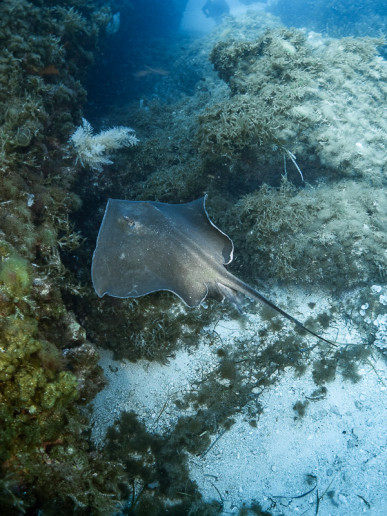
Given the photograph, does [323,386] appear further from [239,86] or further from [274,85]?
[239,86]

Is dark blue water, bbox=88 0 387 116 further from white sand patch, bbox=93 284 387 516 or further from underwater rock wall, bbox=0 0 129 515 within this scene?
white sand patch, bbox=93 284 387 516

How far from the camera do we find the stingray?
12.6 feet

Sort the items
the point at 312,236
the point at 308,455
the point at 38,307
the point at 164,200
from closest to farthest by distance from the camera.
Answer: the point at 38,307 → the point at 308,455 → the point at 312,236 → the point at 164,200

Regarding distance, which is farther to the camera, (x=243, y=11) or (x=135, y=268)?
(x=243, y=11)

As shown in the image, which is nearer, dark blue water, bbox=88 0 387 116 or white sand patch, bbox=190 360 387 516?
white sand patch, bbox=190 360 387 516

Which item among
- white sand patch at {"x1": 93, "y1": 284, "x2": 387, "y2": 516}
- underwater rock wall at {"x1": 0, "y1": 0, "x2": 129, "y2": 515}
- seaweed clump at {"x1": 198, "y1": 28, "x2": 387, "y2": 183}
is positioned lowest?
white sand patch at {"x1": 93, "y1": 284, "x2": 387, "y2": 516}

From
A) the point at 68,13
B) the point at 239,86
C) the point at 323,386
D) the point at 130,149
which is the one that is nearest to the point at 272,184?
the point at 239,86

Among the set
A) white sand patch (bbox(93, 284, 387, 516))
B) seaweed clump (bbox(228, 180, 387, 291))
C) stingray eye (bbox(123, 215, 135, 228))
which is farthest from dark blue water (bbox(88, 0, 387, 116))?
white sand patch (bbox(93, 284, 387, 516))

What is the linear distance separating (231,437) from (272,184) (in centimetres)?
430

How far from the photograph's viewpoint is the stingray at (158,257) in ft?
12.6

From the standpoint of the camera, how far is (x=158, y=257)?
404 centimetres

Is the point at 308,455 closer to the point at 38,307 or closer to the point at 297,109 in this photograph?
the point at 38,307

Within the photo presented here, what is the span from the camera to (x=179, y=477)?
3793 millimetres

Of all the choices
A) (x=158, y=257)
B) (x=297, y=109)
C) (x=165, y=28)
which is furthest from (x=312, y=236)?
(x=165, y=28)
